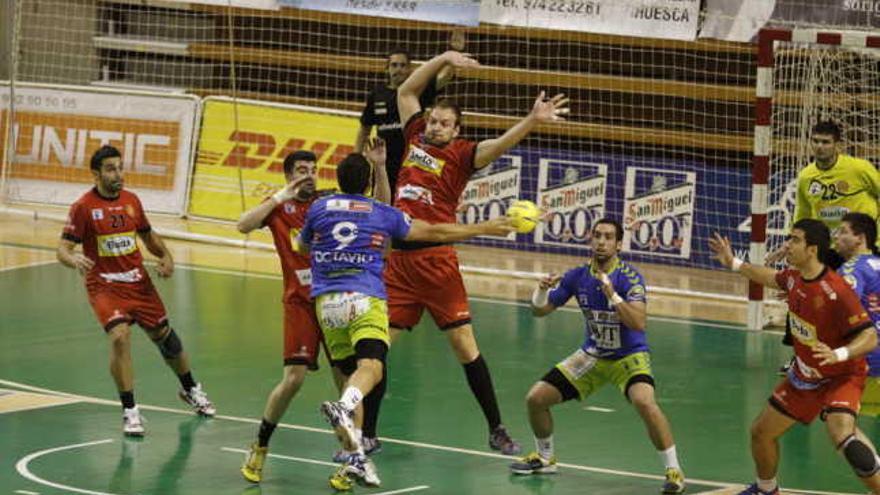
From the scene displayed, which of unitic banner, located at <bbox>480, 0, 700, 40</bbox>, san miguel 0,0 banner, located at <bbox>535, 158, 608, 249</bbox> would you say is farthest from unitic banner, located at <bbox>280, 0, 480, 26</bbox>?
san miguel 0,0 banner, located at <bbox>535, 158, 608, 249</bbox>

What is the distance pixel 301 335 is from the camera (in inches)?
515

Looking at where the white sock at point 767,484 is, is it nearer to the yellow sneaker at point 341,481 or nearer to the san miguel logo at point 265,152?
the yellow sneaker at point 341,481

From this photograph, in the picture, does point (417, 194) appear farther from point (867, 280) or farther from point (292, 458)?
point (867, 280)

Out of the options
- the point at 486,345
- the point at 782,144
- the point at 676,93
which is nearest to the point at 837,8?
the point at 782,144

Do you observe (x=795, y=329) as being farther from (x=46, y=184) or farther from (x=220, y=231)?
(x=46, y=184)

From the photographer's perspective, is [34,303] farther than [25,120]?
No

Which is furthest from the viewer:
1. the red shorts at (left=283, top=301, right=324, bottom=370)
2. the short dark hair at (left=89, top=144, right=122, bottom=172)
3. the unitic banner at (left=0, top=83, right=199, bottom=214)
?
the unitic banner at (left=0, top=83, right=199, bottom=214)

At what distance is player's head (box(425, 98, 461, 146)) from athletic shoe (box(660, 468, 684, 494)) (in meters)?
3.01

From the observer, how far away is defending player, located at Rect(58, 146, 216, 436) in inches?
566

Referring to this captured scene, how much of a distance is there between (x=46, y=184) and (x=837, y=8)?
11.8 m

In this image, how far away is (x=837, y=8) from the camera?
67.5ft

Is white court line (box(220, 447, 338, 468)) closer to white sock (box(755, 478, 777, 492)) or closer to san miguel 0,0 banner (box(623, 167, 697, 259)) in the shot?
white sock (box(755, 478, 777, 492))

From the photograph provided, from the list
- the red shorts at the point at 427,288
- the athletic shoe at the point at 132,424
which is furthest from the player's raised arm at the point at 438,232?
the athletic shoe at the point at 132,424

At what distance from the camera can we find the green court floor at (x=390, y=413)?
12719 mm
